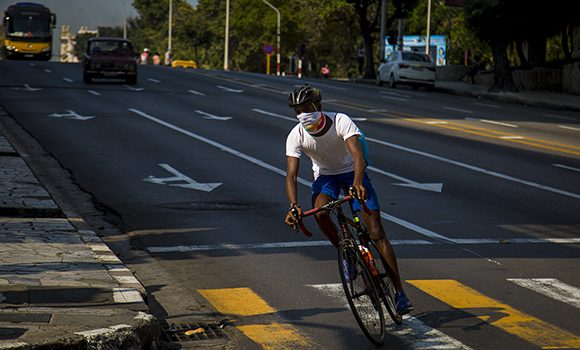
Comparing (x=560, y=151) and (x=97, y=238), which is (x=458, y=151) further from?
(x=97, y=238)

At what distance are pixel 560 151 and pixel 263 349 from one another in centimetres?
1635

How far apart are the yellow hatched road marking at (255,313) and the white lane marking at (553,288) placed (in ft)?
7.85

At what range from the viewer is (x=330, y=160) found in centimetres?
836

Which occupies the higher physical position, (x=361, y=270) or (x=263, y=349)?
(x=361, y=270)

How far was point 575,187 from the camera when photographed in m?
17.6

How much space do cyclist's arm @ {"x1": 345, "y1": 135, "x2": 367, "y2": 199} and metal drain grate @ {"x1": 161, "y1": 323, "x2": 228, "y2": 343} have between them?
4.70 feet

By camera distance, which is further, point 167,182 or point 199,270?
point 167,182

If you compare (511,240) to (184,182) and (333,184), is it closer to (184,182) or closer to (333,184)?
(333,184)

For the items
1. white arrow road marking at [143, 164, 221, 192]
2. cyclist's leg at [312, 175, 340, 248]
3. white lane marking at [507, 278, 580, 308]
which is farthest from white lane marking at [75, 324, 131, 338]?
white arrow road marking at [143, 164, 221, 192]

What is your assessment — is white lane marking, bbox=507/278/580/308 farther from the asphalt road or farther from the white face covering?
the white face covering

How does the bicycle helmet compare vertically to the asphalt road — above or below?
above

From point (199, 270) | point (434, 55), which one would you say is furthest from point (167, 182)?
point (434, 55)

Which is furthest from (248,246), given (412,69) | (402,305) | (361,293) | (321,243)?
(412,69)

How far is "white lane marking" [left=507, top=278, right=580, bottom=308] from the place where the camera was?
9.55m
